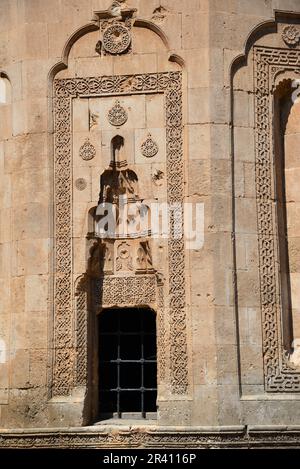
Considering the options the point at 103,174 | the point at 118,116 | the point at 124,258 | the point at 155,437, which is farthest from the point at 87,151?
the point at 155,437

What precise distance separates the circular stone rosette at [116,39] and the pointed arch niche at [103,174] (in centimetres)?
5

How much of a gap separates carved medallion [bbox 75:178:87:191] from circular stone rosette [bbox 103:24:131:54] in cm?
171

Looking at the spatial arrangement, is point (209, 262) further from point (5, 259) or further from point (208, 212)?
point (5, 259)

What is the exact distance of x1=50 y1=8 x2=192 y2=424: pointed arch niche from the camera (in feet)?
47.6

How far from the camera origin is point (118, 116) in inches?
586

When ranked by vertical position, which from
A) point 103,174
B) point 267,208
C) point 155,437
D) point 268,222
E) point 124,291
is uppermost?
point 103,174

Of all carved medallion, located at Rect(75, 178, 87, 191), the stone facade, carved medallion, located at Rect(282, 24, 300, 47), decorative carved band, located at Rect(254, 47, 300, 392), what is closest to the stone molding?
the stone facade

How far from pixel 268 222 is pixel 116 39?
3.07 m

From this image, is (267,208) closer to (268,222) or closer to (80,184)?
(268,222)

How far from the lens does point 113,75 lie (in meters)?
14.9

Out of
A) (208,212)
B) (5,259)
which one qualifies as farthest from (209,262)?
(5,259)

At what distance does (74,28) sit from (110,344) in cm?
410

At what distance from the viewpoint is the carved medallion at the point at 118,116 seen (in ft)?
48.8

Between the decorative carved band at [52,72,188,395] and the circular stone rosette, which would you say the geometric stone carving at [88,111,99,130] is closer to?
the decorative carved band at [52,72,188,395]
